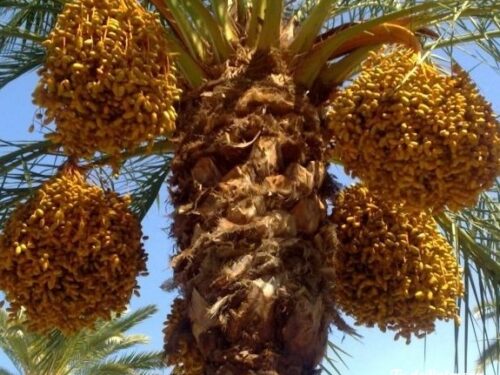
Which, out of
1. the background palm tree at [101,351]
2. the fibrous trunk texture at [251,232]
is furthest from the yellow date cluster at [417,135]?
the background palm tree at [101,351]

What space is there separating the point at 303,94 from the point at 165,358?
1268mm

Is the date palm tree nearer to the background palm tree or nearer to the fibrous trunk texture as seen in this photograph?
the fibrous trunk texture

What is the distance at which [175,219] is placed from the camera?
12.3ft

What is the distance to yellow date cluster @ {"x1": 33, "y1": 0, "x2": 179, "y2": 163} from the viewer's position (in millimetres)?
3332

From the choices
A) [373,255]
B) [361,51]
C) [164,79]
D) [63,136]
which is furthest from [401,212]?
[63,136]

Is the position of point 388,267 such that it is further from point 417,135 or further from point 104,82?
point 104,82

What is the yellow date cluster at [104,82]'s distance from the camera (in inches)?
131

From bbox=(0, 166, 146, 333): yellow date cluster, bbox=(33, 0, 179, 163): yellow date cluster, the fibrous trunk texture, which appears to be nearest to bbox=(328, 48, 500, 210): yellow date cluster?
the fibrous trunk texture

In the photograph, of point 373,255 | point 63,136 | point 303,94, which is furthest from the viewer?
point 303,94

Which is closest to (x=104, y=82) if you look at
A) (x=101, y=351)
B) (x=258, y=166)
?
(x=258, y=166)

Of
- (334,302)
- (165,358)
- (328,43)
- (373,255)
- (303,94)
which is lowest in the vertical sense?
(165,358)

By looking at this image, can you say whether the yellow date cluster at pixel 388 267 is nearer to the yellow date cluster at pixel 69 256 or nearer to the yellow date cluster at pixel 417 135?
the yellow date cluster at pixel 417 135

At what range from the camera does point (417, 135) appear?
130 inches

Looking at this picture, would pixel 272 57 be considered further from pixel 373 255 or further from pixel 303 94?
pixel 373 255
